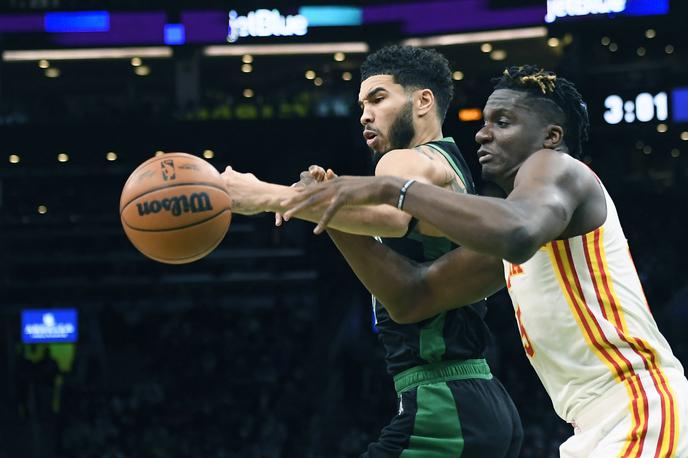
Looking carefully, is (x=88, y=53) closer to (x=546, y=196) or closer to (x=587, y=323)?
(x=587, y=323)

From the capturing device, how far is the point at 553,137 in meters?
3.46

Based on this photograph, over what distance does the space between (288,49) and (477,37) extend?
4.12m

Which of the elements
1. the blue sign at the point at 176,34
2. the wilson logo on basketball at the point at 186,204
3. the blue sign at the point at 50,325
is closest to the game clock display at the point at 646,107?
the blue sign at the point at 176,34

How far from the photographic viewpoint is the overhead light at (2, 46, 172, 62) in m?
21.4

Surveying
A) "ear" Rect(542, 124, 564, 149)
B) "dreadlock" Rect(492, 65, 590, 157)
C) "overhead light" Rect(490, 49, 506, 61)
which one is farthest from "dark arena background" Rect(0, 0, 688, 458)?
"ear" Rect(542, 124, 564, 149)

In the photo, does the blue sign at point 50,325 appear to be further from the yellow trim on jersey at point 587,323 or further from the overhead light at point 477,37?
the yellow trim on jersey at point 587,323

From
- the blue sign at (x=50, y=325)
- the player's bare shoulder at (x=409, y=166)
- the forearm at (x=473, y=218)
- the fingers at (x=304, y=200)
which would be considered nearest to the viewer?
the forearm at (x=473, y=218)

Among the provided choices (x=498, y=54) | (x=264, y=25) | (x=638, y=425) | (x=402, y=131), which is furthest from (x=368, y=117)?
(x=498, y=54)

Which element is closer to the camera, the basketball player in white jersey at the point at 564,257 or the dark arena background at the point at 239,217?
the basketball player in white jersey at the point at 564,257

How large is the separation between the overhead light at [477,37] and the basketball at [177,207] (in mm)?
18410

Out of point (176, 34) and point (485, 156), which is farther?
point (176, 34)

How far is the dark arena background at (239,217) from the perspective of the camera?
1708 cm

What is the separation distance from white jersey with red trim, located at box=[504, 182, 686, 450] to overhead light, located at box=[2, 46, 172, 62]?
60.9 feet

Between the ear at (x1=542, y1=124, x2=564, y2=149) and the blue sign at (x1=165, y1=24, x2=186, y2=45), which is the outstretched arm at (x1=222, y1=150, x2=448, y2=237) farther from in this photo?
the blue sign at (x1=165, y1=24, x2=186, y2=45)
